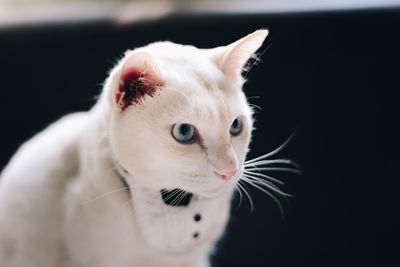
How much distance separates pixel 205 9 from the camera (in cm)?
103

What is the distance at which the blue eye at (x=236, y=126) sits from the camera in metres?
0.63

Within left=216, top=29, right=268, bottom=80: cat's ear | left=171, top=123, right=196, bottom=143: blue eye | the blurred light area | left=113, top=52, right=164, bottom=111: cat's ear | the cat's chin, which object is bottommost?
the cat's chin

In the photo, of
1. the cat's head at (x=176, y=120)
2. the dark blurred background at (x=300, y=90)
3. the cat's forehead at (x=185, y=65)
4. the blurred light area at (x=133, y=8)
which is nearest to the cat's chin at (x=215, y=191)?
the cat's head at (x=176, y=120)

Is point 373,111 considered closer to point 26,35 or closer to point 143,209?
point 143,209

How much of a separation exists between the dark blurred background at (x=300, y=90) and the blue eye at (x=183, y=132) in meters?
0.36

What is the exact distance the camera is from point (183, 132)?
595 mm

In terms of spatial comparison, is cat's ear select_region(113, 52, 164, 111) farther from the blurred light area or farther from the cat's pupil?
the blurred light area

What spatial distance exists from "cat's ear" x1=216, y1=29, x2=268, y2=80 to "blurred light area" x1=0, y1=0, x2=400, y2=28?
1.10ft

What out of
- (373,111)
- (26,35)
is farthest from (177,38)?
(373,111)

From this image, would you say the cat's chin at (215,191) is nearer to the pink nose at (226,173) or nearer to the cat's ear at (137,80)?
the pink nose at (226,173)

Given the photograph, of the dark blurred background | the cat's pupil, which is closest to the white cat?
the cat's pupil

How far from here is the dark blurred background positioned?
969 millimetres

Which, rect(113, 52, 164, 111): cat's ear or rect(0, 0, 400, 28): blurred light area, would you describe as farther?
rect(0, 0, 400, 28): blurred light area

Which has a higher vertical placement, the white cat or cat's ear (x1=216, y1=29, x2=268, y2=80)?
cat's ear (x1=216, y1=29, x2=268, y2=80)
